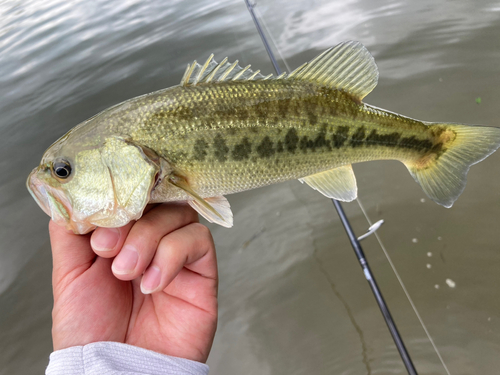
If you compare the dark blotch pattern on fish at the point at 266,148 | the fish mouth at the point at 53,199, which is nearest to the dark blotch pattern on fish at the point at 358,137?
the dark blotch pattern on fish at the point at 266,148

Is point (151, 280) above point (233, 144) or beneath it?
beneath

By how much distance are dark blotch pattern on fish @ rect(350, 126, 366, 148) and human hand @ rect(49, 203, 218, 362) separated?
805 mm

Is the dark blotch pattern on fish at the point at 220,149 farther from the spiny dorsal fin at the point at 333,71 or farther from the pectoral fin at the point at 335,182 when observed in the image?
the pectoral fin at the point at 335,182

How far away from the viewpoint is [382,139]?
1403 millimetres

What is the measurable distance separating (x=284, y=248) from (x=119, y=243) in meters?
1.87

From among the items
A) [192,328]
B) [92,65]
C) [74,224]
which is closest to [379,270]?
Answer: [192,328]

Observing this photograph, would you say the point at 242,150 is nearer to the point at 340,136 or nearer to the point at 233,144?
the point at 233,144

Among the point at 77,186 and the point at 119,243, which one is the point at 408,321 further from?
the point at 77,186

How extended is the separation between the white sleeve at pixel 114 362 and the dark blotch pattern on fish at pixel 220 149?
0.82 metres

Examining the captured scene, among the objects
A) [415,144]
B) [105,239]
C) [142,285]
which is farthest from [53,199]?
[415,144]

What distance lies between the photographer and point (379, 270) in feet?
8.07

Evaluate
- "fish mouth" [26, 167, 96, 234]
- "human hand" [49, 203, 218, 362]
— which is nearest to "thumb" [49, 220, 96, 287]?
"human hand" [49, 203, 218, 362]

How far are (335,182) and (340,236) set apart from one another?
55.8 inches

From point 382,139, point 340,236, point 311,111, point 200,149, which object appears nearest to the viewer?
point 200,149
